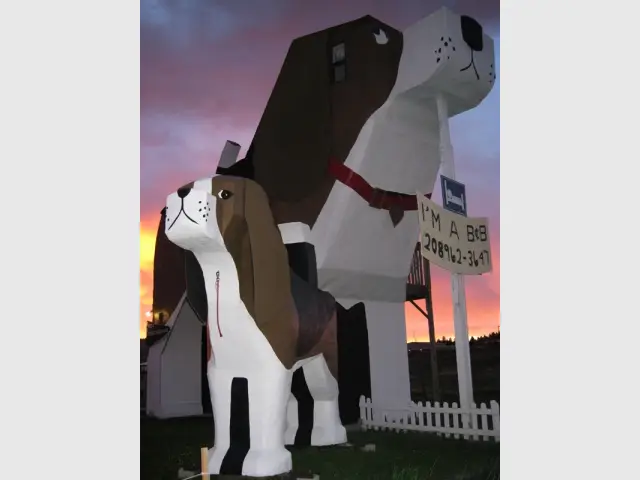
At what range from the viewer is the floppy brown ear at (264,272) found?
8.61 ft

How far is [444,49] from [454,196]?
0.70 metres

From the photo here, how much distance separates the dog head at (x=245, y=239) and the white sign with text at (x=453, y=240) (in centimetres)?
70

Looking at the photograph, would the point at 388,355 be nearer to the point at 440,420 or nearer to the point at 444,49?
the point at 440,420

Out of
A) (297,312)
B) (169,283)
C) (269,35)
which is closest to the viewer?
(297,312)

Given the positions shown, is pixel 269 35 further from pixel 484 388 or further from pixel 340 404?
pixel 484 388

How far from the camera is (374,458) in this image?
9.37 feet

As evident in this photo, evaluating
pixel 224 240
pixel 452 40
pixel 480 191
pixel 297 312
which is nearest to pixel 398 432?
pixel 297 312

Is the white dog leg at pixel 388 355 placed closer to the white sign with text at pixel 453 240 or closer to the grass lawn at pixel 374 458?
the grass lawn at pixel 374 458

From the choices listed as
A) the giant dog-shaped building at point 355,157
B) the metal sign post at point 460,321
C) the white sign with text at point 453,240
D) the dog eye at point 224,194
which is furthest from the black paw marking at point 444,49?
the dog eye at point 224,194

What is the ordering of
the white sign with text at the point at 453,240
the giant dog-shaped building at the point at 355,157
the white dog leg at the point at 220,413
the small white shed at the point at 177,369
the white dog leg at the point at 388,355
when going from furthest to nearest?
the small white shed at the point at 177,369 < the white dog leg at the point at 388,355 < the giant dog-shaped building at the point at 355,157 < the white sign with text at the point at 453,240 < the white dog leg at the point at 220,413

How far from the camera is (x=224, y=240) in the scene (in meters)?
2.57

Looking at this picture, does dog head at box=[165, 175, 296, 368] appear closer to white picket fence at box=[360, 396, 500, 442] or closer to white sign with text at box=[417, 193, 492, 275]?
white sign with text at box=[417, 193, 492, 275]

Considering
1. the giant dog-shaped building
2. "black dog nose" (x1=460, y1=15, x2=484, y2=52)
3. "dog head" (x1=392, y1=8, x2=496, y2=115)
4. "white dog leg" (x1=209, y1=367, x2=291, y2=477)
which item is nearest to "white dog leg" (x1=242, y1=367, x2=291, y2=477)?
"white dog leg" (x1=209, y1=367, x2=291, y2=477)

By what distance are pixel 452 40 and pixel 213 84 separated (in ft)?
3.87
